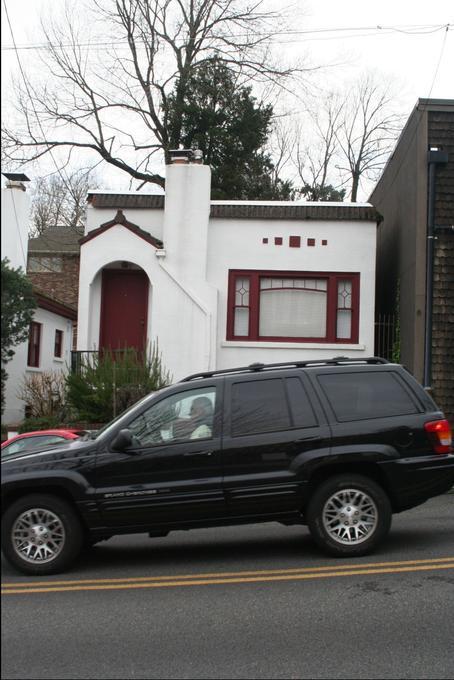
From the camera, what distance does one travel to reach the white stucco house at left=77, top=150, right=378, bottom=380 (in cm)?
1669

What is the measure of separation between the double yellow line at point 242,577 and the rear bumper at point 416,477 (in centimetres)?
60

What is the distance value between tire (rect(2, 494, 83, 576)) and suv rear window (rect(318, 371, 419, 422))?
2.71m

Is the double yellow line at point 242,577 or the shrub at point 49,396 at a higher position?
the shrub at point 49,396

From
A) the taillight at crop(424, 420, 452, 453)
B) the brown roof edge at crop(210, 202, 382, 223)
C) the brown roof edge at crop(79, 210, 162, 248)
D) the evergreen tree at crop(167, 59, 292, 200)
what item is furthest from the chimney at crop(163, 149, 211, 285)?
the evergreen tree at crop(167, 59, 292, 200)

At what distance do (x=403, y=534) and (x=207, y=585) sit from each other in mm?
2859

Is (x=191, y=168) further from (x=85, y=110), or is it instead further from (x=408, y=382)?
(x=85, y=110)

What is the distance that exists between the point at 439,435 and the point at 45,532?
12.4 ft

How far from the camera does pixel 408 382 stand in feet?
25.1

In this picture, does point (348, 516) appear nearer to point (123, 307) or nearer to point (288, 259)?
point (288, 259)

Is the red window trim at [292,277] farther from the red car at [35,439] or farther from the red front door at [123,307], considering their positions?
the red car at [35,439]

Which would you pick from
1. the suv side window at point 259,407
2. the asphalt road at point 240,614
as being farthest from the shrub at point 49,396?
the suv side window at point 259,407

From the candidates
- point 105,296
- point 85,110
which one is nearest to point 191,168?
point 105,296

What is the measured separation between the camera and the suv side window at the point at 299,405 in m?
7.31

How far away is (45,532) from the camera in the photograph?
21.2 feet
